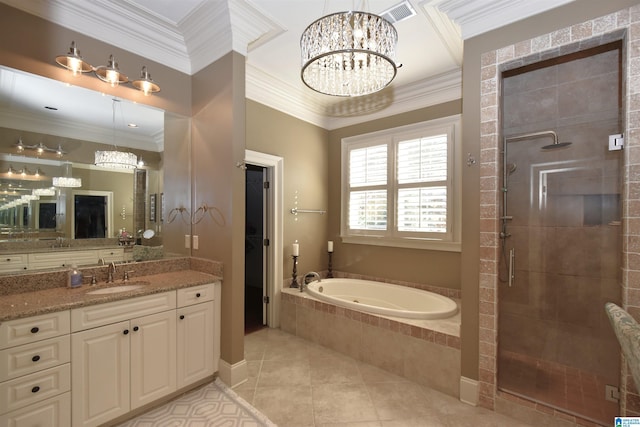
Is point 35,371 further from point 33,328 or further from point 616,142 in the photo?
point 616,142

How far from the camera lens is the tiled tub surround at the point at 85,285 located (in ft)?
5.27

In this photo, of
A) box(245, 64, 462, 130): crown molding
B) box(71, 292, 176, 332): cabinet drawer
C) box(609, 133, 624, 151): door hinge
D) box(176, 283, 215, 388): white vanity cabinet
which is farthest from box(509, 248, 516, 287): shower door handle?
box(71, 292, 176, 332): cabinet drawer

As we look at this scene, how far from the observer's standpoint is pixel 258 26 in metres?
2.35

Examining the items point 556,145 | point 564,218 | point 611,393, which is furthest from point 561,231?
point 611,393

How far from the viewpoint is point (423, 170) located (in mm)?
3400

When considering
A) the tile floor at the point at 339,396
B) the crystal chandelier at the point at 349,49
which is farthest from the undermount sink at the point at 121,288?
the crystal chandelier at the point at 349,49

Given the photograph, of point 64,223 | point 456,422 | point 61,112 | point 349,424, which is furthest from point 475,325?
point 61,112

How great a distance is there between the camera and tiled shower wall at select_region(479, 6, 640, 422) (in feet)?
5.20

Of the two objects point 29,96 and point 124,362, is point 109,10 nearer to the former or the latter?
point 29,96

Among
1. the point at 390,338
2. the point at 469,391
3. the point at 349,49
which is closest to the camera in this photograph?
the point at 349,49

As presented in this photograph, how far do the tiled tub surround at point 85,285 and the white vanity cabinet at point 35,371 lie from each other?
79 millimetres

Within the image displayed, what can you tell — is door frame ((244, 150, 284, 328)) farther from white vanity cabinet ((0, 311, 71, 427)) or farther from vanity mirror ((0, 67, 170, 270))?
white vanity cabinet ((0, 311, 71, 427))

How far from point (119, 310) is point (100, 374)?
383 mm

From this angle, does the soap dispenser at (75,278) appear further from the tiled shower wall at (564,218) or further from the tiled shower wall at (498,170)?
the tiled shower wall at (564,218)
